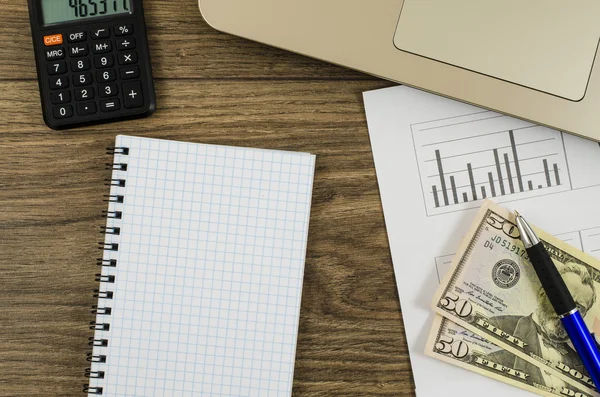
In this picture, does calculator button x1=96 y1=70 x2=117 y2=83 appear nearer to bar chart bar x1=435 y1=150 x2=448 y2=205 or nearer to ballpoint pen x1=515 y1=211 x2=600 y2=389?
bar chart bar x1=435 y1=150 x2=448 y2=205

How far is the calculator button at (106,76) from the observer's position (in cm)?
60

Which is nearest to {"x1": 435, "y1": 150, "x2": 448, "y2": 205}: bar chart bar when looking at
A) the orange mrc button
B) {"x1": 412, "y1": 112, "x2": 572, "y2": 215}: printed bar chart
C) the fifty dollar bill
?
{"x1": 412, "y1": 112, "x2": 572, "y2": 215}: printed bar chart

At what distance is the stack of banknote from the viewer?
60 cm

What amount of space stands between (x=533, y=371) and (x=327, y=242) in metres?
0.24

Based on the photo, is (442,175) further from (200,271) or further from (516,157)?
(200,271)

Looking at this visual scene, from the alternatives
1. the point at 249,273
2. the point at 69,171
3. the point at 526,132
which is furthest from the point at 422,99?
the point at 69,171

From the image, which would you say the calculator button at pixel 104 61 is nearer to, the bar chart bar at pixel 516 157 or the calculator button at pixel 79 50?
the calculator button at pixel 79 50

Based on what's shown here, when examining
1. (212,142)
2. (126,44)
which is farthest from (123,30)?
(212,142)

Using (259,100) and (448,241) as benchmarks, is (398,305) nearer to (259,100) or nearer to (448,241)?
(448,241)

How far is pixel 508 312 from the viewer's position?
0.61 metres

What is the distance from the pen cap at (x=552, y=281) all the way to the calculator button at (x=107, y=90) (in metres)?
0.43

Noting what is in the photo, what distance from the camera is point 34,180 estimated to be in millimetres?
618

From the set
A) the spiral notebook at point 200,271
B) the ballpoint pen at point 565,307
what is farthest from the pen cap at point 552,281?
the spiral notebook at point 200,271

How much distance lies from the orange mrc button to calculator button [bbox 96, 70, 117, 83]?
0.05 metres
